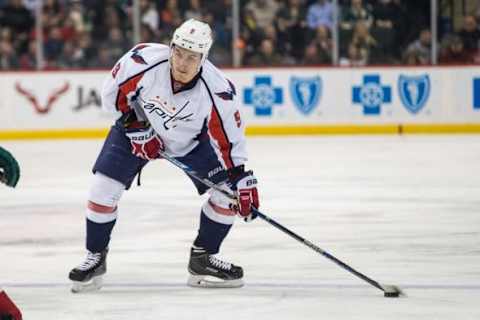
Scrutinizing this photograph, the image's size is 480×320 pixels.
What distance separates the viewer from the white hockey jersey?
17.1ft

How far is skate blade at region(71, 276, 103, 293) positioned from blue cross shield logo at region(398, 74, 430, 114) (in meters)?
8.31

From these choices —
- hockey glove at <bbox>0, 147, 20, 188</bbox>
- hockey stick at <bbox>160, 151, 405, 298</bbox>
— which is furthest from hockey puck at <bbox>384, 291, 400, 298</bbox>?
hockey glove at <bbox>0, 147, 20, 188</bbox>

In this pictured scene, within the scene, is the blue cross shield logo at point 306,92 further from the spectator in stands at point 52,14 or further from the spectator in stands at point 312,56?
the spectator in stands at point 52,14

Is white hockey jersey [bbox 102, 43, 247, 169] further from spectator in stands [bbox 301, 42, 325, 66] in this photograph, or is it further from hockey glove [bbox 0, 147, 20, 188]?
spectator in stands [bbox 301, 42, 325, 66]

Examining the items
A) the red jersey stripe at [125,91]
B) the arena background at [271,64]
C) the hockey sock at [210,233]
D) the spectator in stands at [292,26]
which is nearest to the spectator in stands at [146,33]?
the arena background at [271,64]

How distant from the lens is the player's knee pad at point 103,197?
5.31 meters

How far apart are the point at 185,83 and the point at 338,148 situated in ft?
22.4

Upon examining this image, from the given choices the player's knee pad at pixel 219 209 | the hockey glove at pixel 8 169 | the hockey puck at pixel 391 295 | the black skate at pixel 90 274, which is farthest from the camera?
the player's knee pad at pixel 219 209

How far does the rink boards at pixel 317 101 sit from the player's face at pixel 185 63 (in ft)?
26.8

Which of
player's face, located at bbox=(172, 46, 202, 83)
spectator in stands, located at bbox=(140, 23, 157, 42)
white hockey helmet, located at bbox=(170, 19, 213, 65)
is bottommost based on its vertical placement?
spectator in stands, located at bbox=(140, 23, 157, 42)

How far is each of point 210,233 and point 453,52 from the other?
8.22m

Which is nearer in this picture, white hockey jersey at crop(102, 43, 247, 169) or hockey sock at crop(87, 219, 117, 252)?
white hockey jersey at crop(102, 43, 247, 169)

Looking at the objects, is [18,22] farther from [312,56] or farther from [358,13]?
[358,13]

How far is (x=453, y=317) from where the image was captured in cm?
470
